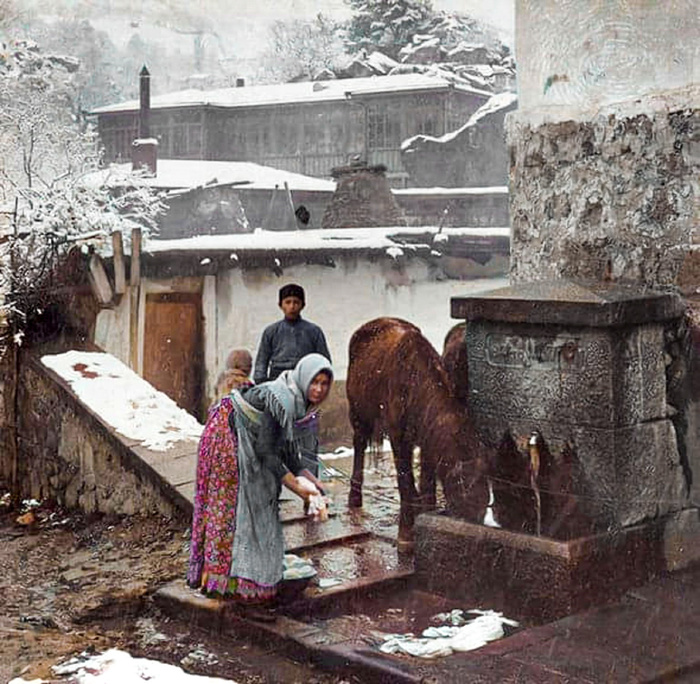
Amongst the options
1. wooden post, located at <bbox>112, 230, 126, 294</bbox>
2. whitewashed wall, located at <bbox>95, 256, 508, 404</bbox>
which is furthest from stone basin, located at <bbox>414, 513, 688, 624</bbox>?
wooden post, located at <bbox>112, 230, 126, 294</bbox>

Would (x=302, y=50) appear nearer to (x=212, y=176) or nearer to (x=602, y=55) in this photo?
(x=212, y=176)

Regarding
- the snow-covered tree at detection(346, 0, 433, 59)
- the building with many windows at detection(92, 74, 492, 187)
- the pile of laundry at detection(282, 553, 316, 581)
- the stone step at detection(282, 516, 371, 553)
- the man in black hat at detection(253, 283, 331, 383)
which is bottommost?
the stone step at detection(282, 516, 371, 553)

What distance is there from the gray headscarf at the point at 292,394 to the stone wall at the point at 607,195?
1.51 m

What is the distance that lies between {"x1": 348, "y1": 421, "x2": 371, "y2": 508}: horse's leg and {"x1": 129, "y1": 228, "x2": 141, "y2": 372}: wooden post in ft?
10.2

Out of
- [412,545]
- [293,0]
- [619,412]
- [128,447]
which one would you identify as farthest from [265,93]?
[619,412]

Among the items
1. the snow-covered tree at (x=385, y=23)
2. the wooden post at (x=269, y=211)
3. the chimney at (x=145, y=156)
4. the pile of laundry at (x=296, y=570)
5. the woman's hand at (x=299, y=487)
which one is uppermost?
the snow-covered tree at (x=385, y=23)

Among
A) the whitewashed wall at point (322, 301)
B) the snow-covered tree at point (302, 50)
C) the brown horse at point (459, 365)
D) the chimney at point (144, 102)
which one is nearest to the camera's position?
the brown horse at point (459, 365)

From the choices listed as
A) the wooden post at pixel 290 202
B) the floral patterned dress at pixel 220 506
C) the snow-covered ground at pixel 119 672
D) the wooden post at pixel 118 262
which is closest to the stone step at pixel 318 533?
the floral patterned dress at pixel 220 506

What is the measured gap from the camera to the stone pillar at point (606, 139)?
4.88 metres

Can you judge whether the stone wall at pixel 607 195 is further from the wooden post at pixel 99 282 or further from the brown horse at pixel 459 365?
the wooden post at pixel 99 282

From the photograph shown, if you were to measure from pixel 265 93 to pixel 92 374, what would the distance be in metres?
2.62

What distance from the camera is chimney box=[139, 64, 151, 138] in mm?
8352

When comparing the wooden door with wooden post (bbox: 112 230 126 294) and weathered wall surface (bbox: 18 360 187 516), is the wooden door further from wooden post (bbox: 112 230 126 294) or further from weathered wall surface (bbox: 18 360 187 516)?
weathered wall surface (bbox: 18 360 187 516)

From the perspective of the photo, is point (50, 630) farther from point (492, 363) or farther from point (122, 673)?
point (492, 363)
